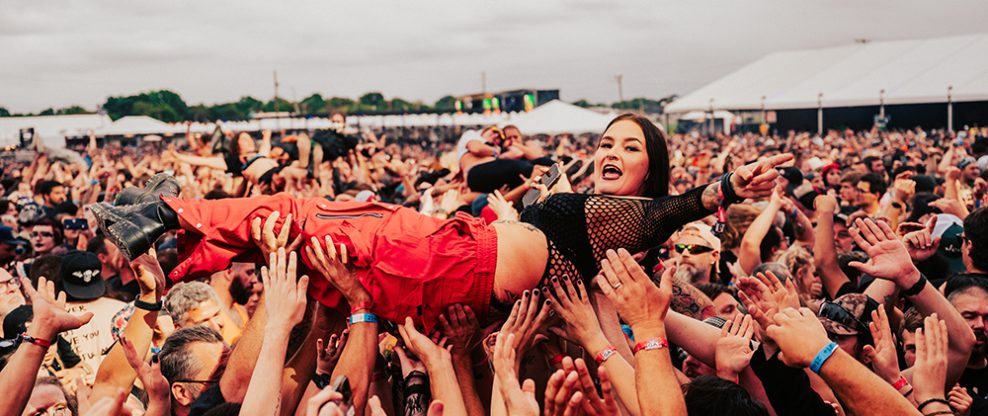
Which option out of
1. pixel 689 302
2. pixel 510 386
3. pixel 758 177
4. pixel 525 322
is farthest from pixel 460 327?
pixel 689 302

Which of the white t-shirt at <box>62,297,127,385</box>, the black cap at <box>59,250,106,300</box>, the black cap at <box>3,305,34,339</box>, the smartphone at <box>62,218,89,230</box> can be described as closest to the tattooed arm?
the white t-shirt at <box>62,297,127,385</box>

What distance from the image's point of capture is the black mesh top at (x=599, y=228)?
3.39 meters

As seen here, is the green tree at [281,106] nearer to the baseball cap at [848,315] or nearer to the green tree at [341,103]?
the green tree at [341,103]

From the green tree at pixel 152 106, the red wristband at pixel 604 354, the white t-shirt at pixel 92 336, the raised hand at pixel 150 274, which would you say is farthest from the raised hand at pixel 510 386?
the green tree at pixel 152 106

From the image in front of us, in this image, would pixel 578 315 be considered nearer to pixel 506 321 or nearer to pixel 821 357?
pixel 506 321

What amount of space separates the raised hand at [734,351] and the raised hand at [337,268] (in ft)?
4.42

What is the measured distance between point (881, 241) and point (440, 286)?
187cm

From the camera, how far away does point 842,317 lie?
359cm

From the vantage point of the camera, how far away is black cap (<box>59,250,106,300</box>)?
205 inches

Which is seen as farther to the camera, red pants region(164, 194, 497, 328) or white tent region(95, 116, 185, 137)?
white tent region(95, 116, 185, 137)

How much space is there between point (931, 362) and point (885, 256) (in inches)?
25.3

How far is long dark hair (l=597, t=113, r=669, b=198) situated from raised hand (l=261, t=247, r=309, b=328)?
1.60 meters

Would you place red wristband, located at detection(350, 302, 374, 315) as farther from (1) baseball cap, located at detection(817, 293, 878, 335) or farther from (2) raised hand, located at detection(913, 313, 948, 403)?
(2) raised hand, located at detection(913, 313, 948, 403)

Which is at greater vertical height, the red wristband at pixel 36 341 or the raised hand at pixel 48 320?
the raised hand at pixel 48 320
